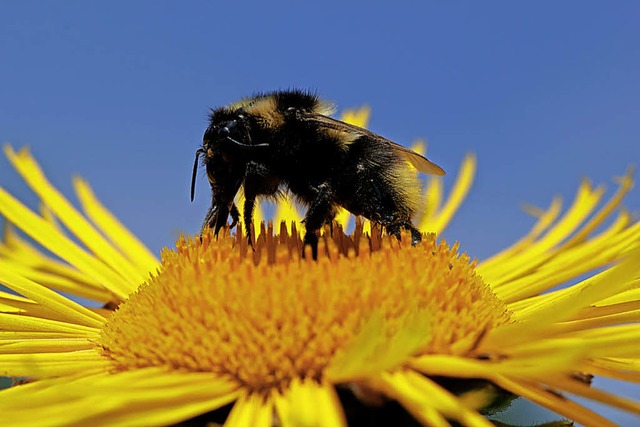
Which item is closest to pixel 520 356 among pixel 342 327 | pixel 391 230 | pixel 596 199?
pixel 342 327

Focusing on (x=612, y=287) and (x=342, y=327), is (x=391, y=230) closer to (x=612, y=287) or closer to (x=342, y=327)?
(x=342, y=327)

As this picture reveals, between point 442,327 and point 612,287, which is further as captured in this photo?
point 442,327

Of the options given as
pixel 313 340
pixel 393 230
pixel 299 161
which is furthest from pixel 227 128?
pixel 313 340

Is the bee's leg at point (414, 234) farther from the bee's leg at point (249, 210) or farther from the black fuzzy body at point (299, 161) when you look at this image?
the bee's leg at point (249, 210)

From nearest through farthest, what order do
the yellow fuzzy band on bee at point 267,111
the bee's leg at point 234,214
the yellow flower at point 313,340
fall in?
the yellow flower at point 313,340 < the yellow fuzzy band on bee at point 267,111 < the bee's leg at point 234,214

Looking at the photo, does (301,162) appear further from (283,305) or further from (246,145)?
(283,305)

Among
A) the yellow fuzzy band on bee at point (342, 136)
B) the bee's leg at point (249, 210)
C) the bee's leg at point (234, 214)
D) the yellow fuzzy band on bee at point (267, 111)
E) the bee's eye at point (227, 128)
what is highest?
the yellow fuzzy band on bee at point (267, 111)

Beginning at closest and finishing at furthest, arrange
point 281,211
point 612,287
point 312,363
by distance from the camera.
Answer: point 612,287
point 312,363
point 281,211

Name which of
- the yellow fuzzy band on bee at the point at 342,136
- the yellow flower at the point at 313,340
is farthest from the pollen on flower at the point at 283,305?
the yellow fuzzy band on bee at the point at 342,136
